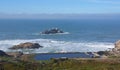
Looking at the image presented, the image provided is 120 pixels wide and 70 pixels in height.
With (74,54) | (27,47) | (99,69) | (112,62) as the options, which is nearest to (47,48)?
(27,47)

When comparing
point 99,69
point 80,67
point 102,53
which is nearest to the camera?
point 99,69

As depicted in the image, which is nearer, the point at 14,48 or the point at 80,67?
the point at 80,67

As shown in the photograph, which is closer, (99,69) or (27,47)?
(99,69)

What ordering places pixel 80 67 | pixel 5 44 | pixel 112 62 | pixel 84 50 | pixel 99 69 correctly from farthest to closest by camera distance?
pixel 5 44 → pixel 84 50 → pixel 112 62 → pixel 80 67 → pixel 99 69

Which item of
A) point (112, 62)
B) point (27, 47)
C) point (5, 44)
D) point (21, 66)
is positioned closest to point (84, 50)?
point (27, 47)

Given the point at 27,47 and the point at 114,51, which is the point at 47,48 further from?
the point at 114,51

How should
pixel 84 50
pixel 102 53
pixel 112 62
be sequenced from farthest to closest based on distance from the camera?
pixel 84 50 → pixel 102 53 → pixel 112 62

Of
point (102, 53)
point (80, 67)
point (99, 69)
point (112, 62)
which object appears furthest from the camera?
point (102, 53)

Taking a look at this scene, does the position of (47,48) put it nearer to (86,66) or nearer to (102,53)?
(102,53)
